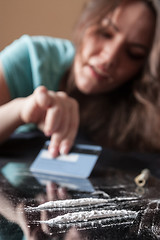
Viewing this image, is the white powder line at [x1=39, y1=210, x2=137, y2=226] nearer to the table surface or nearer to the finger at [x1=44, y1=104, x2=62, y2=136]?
the table surface

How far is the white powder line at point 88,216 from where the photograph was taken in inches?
10.3

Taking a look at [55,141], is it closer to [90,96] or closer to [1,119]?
[1,119]

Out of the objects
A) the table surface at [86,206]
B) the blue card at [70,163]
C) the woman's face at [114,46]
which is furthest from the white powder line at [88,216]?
the woman's face at [114,46]

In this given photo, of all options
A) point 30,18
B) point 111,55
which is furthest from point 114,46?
point 30,18

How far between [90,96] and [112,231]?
0.45m

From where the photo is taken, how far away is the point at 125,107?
0.65m

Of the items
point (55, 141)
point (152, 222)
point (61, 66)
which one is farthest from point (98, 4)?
point (152, 222)

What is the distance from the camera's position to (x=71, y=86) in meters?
0.60

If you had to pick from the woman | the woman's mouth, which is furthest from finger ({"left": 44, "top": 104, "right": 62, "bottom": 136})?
the woman's mouth

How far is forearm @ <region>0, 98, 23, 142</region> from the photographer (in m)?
0.39

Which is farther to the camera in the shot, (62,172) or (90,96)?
(90,96)

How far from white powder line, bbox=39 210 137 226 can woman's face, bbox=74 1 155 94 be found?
0.28 metres

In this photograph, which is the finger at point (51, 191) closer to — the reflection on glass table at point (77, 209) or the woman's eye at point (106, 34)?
the reflection on glass table at point (77, 209)

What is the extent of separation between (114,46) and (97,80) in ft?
0.21
